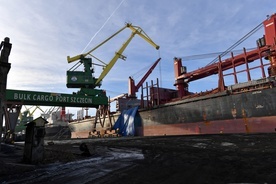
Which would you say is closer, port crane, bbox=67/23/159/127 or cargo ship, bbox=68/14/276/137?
cargo ship, bbox=68/14/276/137

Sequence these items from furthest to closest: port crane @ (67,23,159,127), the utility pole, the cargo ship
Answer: port crane @ (67,23,159,127) → the cargo ship → the utility pole

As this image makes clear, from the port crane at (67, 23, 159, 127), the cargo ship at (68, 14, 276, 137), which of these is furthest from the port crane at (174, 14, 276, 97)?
the port crane at (67, 23, 159, 127)

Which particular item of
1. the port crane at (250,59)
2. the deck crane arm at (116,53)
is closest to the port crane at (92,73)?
the deck crane arm at (116,53)

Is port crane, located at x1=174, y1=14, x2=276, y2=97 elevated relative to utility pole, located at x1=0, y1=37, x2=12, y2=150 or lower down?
elevated

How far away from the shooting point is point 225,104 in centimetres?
1791

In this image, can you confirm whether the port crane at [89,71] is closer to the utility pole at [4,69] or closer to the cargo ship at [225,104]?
the cargo ship at [225,104]

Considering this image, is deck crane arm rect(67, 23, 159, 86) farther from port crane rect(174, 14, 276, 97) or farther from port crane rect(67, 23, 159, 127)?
port crane rect(174, 14, 276, 97)

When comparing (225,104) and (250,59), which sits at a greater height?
(250,59)

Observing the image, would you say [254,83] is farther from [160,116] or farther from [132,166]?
[132,166]

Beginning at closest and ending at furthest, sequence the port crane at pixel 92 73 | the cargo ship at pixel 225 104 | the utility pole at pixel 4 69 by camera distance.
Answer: the utility pole at pixel 4 69
the cargo ship at pixel 225 104
the port crane at pixel 92 73

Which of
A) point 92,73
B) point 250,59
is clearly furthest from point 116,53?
point 250,59

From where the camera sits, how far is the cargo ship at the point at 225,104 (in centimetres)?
1591

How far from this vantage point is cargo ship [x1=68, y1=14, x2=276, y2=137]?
52.2 ft

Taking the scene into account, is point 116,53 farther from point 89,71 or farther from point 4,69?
point 4,69
